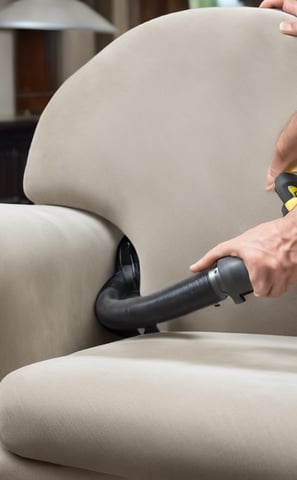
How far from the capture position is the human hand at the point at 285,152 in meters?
1.71

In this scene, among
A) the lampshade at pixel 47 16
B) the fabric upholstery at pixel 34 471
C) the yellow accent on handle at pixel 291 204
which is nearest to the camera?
the fabric upholstery at pixel 34 471

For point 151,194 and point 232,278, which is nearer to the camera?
point 232,278

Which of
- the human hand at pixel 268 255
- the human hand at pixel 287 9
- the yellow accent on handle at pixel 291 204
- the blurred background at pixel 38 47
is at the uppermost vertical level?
the human hand at pixel 287 9

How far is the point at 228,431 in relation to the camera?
3.91 feet

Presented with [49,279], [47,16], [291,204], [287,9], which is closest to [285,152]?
[291,204]

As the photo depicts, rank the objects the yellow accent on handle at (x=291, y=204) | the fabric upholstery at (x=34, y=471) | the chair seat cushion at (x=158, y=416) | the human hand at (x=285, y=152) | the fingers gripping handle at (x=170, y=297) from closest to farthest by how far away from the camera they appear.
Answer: the chair seat cushion at (x=158, y=416), the fabric upholstery at (x=34, y=471), the fingers gripping handle at (x=170, y=297), the yellow accent on handle at (x=291, y=204), the human hand at (x=285, y=152)

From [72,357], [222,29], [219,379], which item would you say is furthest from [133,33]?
[219,379]

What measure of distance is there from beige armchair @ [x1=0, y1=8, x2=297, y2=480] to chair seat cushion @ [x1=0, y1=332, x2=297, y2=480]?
0.02 metres

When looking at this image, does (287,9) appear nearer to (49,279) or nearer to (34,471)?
(49,279)

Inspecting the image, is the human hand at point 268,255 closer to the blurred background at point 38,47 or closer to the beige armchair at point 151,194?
the beige armchair at point 151,194

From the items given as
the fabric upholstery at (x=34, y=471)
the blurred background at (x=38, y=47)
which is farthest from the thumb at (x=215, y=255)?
the blurred background at (x=38, y=47)

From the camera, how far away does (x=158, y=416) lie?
1.24 m

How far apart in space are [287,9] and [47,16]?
1.43 m

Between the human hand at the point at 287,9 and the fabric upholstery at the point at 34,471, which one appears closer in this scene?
the fabric upholstery at the point at 34,471
